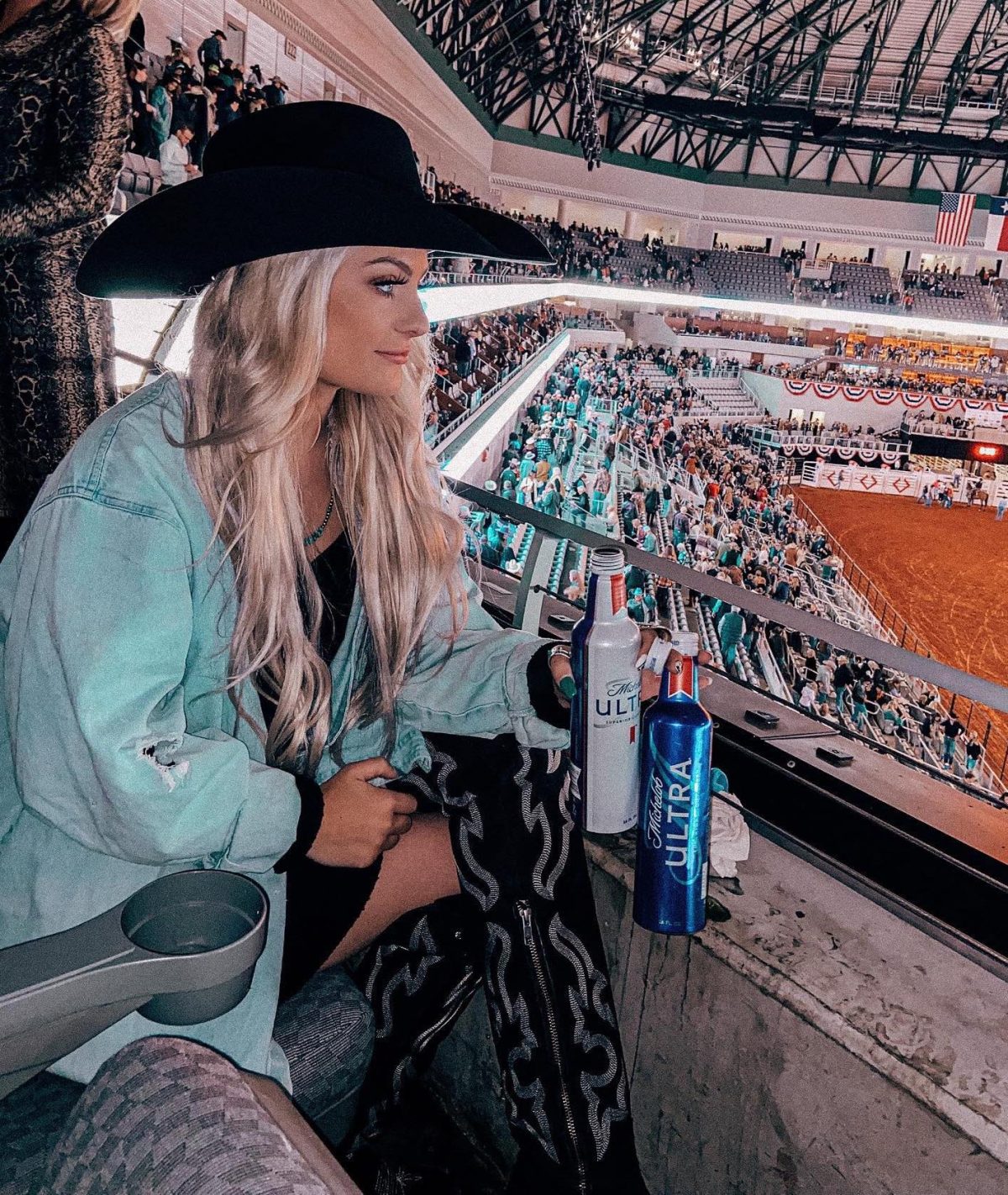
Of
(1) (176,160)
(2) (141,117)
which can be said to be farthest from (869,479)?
(2) (141,117)

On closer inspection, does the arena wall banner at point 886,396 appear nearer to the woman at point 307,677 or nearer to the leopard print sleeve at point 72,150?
the woman at point 307,677

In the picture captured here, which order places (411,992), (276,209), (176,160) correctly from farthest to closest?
(176,160) < (411,992) < (276,209)

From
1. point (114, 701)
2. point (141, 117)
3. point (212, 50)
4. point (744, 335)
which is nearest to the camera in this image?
point (114, 701)

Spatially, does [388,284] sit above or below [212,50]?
below

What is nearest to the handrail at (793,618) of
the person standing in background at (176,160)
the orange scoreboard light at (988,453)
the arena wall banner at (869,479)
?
the person standing in background at (176,160)

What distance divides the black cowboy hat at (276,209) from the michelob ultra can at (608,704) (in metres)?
0.46

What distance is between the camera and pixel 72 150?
1283 mm

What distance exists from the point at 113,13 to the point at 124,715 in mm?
1059

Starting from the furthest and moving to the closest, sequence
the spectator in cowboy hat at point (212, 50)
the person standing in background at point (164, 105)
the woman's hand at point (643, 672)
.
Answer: the spectator in cowboy hat at point (212, 50) < the person standing in background at point (164, 105) < the woman's hand at point (643, 672)

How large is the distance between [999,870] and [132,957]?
141 centimetres

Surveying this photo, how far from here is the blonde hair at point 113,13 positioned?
4.28 ft

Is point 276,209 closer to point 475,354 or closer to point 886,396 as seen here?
point 475,354

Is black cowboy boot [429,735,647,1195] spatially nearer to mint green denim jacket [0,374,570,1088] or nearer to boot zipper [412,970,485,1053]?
boot zipper [412,970,485,1053]

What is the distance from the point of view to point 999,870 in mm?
1544
